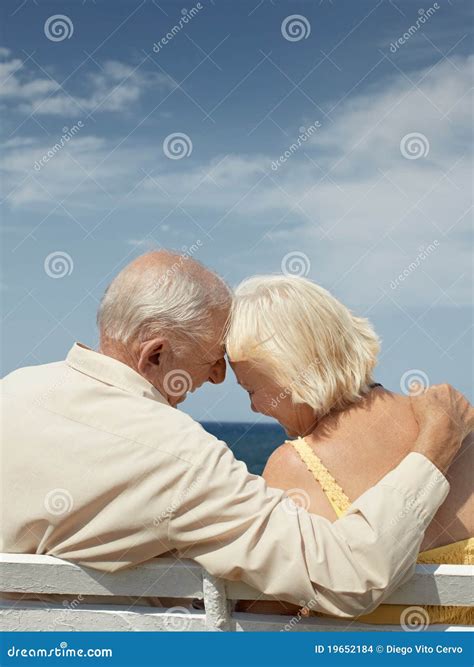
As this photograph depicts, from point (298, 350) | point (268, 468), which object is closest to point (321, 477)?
point (268, 468)

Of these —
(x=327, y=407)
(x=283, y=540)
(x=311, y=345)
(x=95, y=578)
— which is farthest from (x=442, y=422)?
(x=95, y=578)

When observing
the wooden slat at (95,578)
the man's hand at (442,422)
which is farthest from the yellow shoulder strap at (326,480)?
the wooden slat at (95,578)

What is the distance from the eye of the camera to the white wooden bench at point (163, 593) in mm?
2555

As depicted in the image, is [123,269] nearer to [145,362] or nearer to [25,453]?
[145,362]

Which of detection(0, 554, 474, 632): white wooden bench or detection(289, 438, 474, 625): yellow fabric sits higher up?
detection(289, 438, 474, 625): yellow fabric

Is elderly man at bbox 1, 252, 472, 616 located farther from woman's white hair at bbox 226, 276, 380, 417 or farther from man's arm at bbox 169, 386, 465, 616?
woman's white hair at bbox 226, 276, 380, 417

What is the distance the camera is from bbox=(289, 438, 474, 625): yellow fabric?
8.76ft

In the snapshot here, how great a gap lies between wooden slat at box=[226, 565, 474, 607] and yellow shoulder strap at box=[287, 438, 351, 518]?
28cm

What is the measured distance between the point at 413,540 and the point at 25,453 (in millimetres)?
1149

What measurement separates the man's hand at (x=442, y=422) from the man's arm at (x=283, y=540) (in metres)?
0.24

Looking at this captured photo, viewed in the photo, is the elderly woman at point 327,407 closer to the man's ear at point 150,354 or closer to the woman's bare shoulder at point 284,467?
the woman's bare shoulder at point 284,467

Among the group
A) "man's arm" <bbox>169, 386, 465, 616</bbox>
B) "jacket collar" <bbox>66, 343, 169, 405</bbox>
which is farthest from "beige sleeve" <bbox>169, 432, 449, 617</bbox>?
"jacket collar" <bbox>66, 343, 169, 405</bbox>

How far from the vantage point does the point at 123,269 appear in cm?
311

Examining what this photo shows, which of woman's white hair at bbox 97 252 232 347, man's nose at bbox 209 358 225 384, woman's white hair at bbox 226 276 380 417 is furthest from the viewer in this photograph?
man's nose at bbox 209 358 225 384
